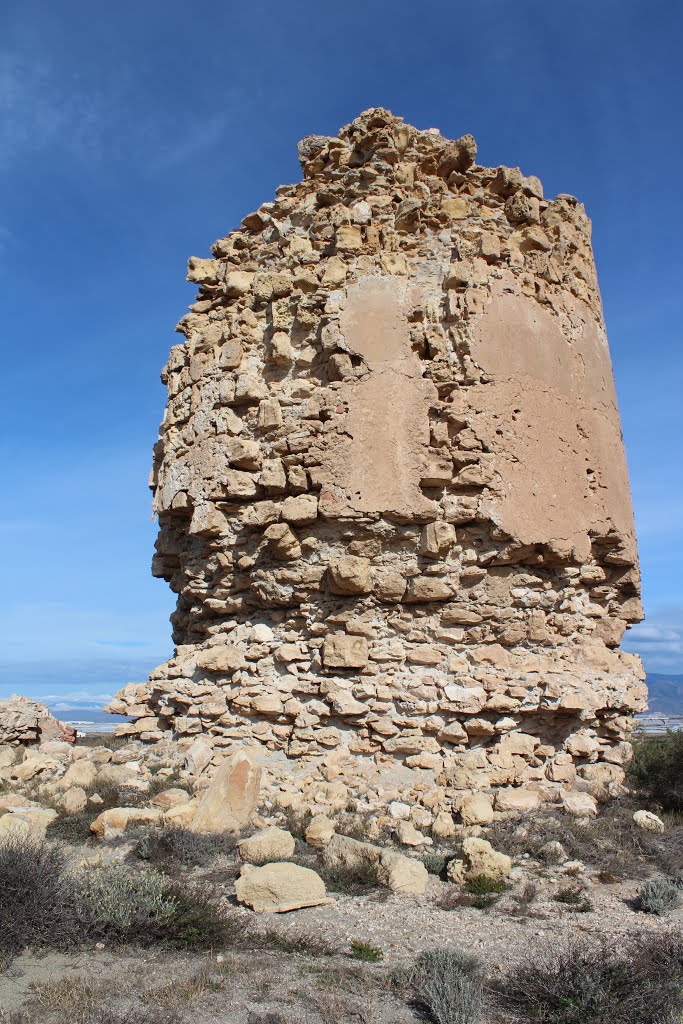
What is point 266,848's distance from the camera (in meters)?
4.96

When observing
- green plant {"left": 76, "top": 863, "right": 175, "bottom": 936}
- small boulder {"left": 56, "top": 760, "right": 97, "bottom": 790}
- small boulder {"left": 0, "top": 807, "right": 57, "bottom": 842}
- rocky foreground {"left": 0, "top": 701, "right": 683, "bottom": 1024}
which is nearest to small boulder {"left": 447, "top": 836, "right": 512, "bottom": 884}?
rocky foreground {"left": 0, "top": 701, "right": 683, "bottom": 1024}

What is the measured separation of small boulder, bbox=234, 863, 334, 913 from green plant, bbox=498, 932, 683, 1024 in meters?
1.34

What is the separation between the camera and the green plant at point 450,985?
308cm

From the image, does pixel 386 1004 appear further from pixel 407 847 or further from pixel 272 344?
pixel 272 344

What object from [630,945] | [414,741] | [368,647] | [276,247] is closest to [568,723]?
[414,741]

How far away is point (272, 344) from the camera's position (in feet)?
25.1

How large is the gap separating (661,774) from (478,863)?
2.74 m

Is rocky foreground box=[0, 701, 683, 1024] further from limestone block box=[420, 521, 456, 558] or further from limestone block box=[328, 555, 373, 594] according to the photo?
limestone block box=[420, 521, 456, 558]

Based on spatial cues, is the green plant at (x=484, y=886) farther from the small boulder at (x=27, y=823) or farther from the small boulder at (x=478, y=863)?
the small boulder at (x=27, y=823)

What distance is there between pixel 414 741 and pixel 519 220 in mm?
5790

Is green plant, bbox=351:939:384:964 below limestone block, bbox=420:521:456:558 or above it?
below

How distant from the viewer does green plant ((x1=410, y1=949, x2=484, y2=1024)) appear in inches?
121

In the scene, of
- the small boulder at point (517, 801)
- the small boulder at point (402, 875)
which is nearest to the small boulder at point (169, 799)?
the small boulder at point (402, 875)

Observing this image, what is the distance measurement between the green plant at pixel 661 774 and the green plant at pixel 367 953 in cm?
369
